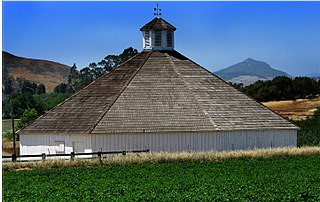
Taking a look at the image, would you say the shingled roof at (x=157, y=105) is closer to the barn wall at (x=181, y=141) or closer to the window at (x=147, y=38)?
the barn wall at (x=181, y=141)

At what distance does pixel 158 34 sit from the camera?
4584cm

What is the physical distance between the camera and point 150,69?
43.6 meters

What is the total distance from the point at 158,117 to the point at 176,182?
16.9 metres

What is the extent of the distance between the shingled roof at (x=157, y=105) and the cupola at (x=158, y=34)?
130 centimetres

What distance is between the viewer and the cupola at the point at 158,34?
4559 cm

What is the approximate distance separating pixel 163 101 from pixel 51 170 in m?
12.9

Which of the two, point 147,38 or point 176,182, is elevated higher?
point 147,38

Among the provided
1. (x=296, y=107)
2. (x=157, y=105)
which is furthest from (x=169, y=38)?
(x=296, y=107)

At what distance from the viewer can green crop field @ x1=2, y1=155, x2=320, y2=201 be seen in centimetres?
1822

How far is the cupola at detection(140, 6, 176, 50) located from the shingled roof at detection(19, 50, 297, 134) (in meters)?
1.30

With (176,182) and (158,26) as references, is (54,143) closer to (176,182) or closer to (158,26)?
(158,26)

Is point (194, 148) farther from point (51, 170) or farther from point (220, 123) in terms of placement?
point (51, 170)

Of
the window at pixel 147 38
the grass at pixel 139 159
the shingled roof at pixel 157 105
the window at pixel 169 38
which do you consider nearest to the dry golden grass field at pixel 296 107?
the window at pixel 169 38

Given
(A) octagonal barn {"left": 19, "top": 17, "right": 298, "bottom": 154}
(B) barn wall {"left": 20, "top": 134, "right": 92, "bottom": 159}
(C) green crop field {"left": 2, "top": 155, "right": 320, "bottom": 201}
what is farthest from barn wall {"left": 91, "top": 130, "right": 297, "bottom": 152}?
(C) green crop field {"left": 2, "top": 155, "right": 320, "bottom": 201}
